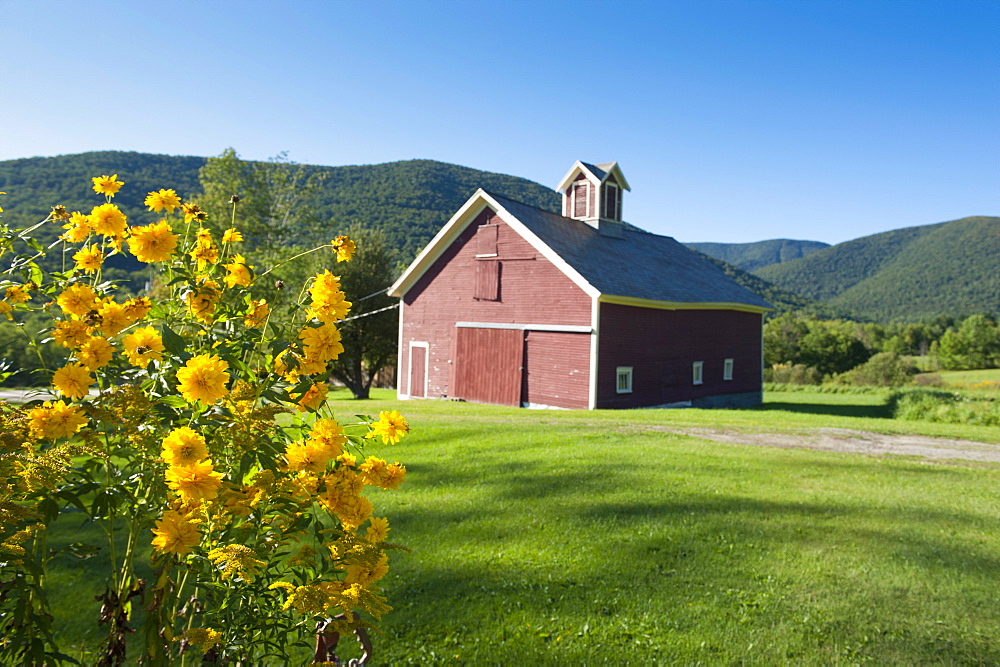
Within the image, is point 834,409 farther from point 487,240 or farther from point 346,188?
point 346,188

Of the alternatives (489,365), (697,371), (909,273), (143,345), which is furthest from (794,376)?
(909,273)

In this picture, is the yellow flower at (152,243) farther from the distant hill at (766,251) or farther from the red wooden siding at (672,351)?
the distant hill at (766,251)

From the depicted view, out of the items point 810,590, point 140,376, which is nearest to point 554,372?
point 810,590

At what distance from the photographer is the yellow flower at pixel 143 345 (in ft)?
7.09

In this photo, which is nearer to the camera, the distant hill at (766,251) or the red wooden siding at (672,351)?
the red wooden siding at (672,351)

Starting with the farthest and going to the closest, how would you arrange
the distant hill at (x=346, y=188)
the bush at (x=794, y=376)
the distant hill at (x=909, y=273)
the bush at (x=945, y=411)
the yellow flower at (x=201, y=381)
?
the distant hill at (x=909, y=273) < the distant hill at (x=346, y=188) < the bush at (x=794, y=376) < the bush at (x=945, y=411) < the yellow flower at (x=201, y=381)

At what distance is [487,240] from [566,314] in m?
3.73

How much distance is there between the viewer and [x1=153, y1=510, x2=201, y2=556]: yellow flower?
1.82 m

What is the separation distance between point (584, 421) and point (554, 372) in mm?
4616

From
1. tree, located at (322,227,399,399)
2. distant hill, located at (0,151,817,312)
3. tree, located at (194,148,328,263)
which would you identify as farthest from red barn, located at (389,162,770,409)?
distant hill, located at (0,151,817,312)

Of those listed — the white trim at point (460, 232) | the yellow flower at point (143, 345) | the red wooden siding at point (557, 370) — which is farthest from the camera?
the white trim at point (460, 232)

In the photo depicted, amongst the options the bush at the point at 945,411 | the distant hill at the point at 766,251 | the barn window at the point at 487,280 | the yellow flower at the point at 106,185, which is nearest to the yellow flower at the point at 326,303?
the yellow flower at the point at 106,185

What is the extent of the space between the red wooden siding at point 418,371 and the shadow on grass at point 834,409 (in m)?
11.4

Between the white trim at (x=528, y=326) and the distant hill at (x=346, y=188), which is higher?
the distant hill at (x=346, y=188)
